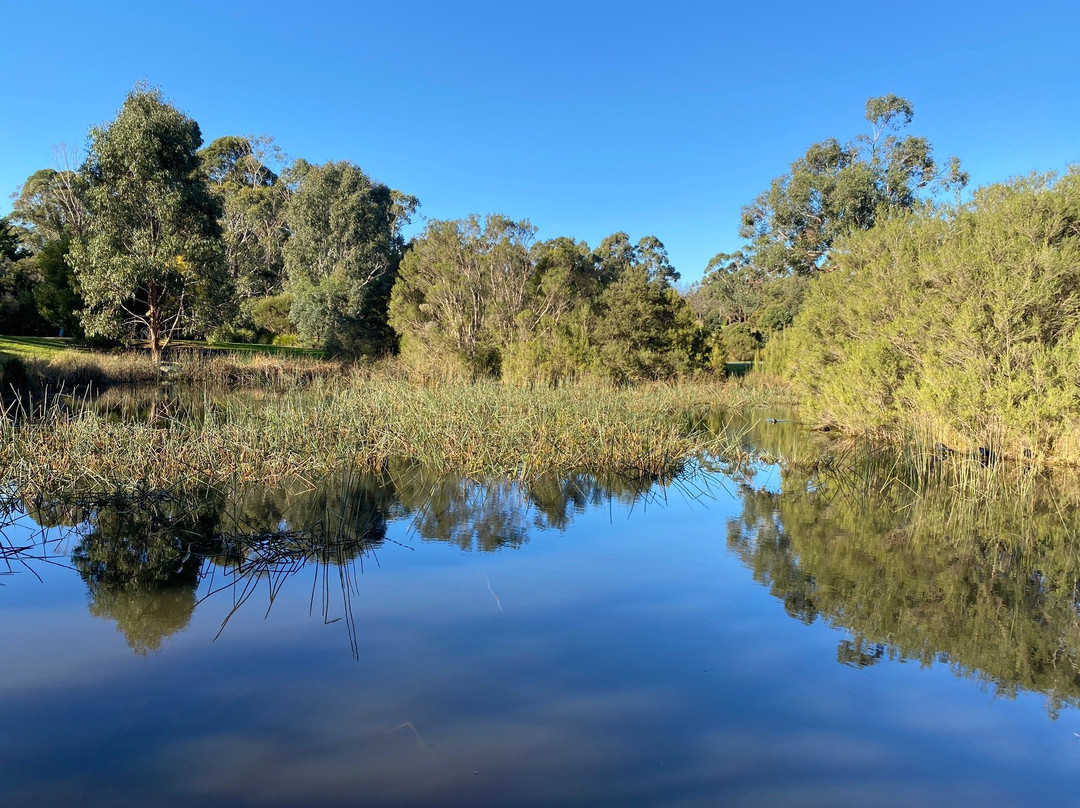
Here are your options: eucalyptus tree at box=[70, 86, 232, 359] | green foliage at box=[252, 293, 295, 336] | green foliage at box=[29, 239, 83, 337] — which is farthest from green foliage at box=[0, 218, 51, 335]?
eucalyptus tree at box=[70, 86, 232, 359]

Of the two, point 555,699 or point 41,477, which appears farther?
point 41,477

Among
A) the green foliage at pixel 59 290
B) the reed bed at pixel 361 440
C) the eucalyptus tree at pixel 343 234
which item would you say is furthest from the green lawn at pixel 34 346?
the eucalyptus tree at pixel 343 234

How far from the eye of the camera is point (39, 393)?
14875 millimetres

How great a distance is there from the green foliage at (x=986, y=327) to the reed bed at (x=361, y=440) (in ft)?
9.75

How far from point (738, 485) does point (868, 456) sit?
11.0 feet

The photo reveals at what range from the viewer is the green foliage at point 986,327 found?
8.65 m

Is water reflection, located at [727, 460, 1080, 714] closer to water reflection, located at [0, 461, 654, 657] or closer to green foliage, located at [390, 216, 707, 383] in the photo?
water reflection, located at [0, 461, 654, 657]

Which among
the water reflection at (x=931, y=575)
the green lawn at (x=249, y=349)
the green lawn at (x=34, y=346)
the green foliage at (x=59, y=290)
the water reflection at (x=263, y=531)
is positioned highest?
the green foliage at (x=59, y=290)

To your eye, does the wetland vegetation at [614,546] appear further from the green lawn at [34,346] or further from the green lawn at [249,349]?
the green lawn at [249,349]

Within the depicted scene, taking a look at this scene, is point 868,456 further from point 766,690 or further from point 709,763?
point 709,763

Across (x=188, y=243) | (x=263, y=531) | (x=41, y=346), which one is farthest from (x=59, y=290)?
(x=263, y=531)

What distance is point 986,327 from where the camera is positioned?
9250 mm

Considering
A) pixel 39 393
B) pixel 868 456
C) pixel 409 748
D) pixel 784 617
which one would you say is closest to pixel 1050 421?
pixel 868 456

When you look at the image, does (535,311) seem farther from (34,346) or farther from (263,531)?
(263,531)
